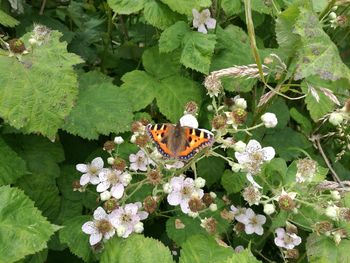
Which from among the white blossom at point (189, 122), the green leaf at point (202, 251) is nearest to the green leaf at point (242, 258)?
the green leaf at point (202, 251)

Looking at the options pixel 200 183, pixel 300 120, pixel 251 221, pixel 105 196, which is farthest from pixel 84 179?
pixel 300 120

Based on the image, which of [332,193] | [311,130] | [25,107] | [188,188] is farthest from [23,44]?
[311,130]

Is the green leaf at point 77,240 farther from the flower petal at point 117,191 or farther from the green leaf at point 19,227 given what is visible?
the green leaf at point 19,227

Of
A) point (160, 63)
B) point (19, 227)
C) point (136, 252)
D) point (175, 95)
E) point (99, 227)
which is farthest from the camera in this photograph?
point (160, 63)

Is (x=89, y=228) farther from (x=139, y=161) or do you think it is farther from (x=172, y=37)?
(x=172, y=37)

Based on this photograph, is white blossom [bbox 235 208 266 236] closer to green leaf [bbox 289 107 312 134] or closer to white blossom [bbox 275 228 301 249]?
white blossom [bbox 275 228 301 249]

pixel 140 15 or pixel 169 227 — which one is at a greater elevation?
pixel 140 15

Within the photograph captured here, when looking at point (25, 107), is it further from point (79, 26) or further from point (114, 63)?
point (79, 26)
